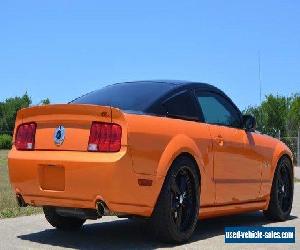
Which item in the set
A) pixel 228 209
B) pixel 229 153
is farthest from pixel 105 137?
pixel 228 209

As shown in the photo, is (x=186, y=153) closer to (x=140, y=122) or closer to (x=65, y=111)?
(x=140, y=122)

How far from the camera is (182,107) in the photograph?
21.3 feet

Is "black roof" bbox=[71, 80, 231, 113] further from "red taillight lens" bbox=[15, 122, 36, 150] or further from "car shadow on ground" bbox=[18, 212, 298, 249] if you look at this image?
"car shadow on ground" bbox=[18, 212, 298, 249]

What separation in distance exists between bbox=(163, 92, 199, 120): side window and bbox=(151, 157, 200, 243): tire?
514mm

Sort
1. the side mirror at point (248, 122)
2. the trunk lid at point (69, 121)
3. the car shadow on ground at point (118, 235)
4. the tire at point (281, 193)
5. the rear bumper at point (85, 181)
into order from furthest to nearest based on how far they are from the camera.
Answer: the tire at point (281, 193) < the side mirror at point (248, 122) < the car shadow on ground at point (118, 235) < the trunk lid at point (69, 121) < the rear bumper at point (85, 181)

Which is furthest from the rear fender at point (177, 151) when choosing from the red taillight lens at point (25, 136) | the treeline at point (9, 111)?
the treeline at point (9, 111)

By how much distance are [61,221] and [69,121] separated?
1573mm

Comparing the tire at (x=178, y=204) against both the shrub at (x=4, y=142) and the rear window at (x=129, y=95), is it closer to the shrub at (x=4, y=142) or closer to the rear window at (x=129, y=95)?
the rear window at (x=129, y=95)

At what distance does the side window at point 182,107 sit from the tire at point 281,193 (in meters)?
2.07

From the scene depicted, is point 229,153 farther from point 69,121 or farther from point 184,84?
point 69,121

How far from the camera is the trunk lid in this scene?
5586mm

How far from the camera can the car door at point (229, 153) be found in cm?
674

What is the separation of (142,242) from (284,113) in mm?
56383

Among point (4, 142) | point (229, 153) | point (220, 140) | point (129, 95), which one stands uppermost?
point (129, 95)
